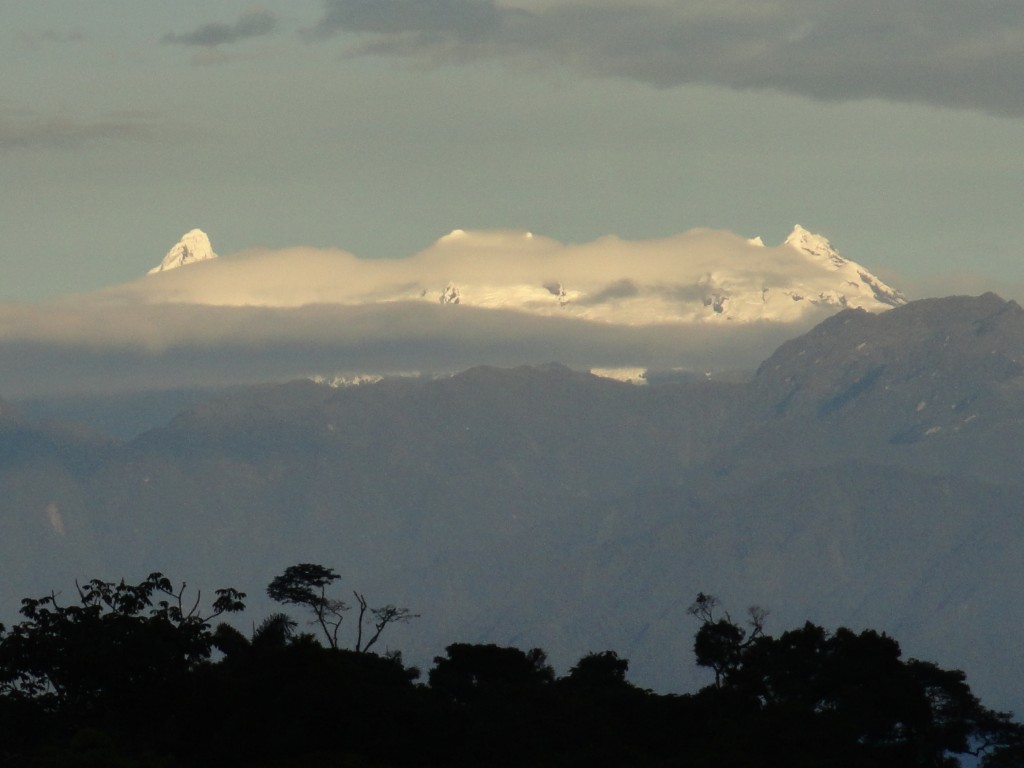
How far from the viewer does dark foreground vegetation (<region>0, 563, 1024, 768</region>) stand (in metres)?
125

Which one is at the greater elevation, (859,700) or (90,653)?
(90,653)

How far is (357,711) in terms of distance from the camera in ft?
442

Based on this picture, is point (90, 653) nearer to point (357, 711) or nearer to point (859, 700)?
point (357, 711)

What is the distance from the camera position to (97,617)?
131 metres

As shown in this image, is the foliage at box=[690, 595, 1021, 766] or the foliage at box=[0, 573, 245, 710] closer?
the foliage at box=[0, 573, 245, 710]

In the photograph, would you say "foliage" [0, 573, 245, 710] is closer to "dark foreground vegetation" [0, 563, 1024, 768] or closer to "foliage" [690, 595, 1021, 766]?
"dark foreground vegetation" [0, 563, 1024, 768]

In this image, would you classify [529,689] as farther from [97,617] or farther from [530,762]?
[97,617]

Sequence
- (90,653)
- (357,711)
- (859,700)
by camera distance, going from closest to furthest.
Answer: (90,653) < (357,711) < (859,700)

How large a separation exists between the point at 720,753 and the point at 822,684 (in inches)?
1287

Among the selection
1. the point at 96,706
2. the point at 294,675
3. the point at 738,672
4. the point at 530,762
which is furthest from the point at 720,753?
the point at 738,672

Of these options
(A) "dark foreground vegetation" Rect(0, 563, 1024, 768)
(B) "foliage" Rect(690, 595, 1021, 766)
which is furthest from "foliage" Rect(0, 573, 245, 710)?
(B) "foliage" Rect(690, 595, 1021, 766)

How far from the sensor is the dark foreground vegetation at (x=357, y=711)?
125188 mm

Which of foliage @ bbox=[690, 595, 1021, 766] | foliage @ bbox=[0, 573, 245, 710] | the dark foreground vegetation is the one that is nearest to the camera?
the dark foreground vegetation

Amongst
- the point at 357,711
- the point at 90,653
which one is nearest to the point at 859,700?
the point at 357,711
